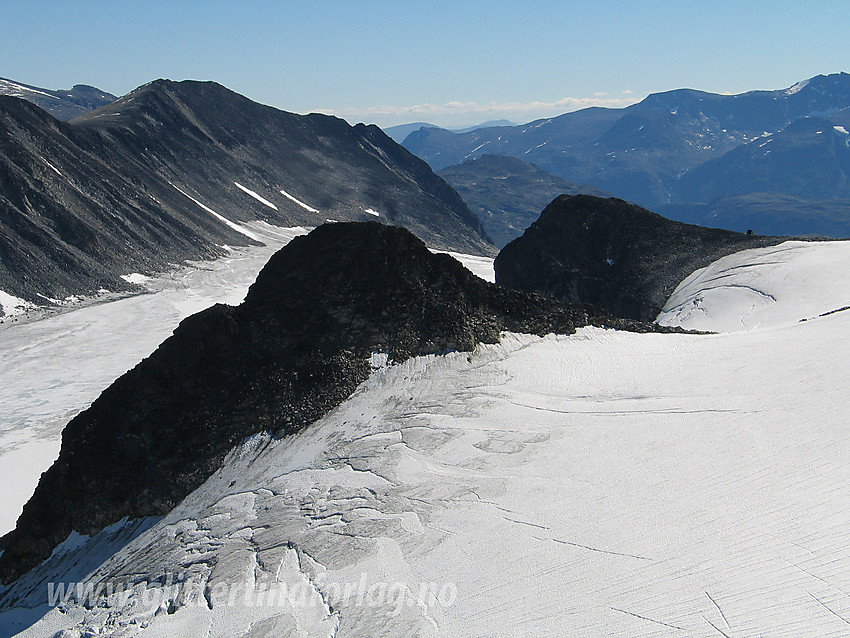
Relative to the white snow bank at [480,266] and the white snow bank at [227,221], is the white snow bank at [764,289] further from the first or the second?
the white snow bank at [227,221]

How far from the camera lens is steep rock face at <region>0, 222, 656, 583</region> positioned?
12.0 m

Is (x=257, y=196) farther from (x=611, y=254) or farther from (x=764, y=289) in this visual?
(x=764, y=289)

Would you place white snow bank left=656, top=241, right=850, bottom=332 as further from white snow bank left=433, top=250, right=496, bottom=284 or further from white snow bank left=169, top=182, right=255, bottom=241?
white snow bank left=169, top=182, right=255, bottom=241

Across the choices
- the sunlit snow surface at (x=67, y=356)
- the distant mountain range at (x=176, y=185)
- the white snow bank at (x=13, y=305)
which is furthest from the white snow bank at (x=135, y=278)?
the white snow bank at (x=13, y=305)

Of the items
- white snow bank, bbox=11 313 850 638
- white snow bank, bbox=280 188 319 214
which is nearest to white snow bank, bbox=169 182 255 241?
white snow bank, bbox=280 188 319 214

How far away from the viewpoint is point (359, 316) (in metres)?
15.3

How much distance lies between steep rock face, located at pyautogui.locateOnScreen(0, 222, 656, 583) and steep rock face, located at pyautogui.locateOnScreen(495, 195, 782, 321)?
630 inches

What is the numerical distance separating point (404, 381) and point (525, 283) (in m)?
26.5

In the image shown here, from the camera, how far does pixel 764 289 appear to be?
2698cm

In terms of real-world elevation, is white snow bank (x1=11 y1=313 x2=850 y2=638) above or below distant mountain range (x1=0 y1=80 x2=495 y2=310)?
below

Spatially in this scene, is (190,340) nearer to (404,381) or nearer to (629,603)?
(404,381)

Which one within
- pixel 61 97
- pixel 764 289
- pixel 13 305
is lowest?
pixel 13 305

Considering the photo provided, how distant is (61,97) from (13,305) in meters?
146

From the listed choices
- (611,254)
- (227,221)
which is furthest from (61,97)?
(611,254)
